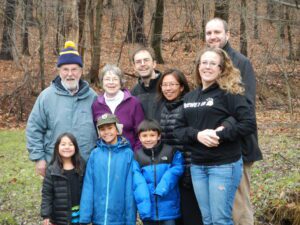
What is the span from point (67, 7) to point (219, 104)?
1946 cm

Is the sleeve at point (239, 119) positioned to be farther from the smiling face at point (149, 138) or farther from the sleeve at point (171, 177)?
the smiling face at point (149, 138)

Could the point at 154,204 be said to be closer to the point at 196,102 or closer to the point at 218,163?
the point at 218,163

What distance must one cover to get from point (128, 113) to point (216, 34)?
1352mm

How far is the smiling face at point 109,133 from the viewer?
17.6 feet

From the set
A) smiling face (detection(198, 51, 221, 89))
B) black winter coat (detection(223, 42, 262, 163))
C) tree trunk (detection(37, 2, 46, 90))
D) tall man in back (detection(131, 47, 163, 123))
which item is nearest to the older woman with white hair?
tall man in back (detection(131, 47, 163, 123))

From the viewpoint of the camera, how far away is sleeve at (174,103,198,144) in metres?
4.88

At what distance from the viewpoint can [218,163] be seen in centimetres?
483

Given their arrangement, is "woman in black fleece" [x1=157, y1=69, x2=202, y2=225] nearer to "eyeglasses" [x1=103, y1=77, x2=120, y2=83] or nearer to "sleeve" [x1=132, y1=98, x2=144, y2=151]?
"sleeve" [x1=132, y1=98, x2=144, y2=151]

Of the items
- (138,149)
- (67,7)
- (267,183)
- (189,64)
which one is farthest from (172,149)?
(189,64)

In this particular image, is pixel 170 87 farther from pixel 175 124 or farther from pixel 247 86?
pixel 247 86

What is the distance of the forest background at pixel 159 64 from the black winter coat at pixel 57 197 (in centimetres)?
218

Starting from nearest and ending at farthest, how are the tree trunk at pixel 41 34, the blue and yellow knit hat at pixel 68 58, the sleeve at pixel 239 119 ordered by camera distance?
1. the sleeve at pixel 239 119
2. the blue and yellow knit hat at pixel 68 58
3. the tree trunk at pixel 41 34

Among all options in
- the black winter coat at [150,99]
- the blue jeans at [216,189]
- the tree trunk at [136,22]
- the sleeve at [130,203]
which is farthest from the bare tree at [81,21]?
the blue jeans at [216,189]

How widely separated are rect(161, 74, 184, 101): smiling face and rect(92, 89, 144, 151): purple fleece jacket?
1.36 ft
